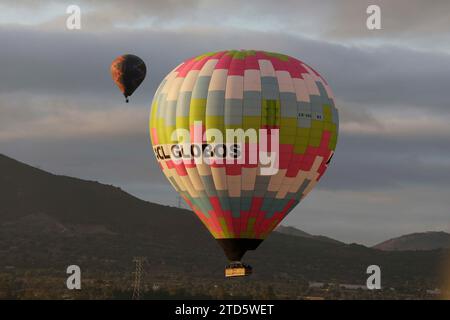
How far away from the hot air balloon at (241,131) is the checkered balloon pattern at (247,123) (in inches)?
2.7

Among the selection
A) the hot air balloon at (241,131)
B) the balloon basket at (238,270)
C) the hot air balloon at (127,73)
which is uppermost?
the hot air balloon at (127,73)

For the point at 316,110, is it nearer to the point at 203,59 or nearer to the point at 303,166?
the point at 303,166

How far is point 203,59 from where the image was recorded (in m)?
76.8

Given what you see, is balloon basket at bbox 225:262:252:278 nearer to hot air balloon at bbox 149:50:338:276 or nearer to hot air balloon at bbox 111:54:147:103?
hot air balloon at bbox 149:50:338:276

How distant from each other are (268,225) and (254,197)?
304 cm

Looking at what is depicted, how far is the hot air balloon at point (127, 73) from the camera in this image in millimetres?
99000

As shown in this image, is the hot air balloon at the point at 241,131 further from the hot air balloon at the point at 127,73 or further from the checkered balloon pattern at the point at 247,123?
the hot air balloon at the point at 127,73

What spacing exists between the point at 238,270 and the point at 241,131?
969cm

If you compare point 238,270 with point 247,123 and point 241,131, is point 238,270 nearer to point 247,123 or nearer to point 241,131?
point 241,131

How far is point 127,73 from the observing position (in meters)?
99.3

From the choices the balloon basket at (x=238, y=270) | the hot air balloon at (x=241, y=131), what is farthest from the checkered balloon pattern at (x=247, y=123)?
the balloon basket at (x=238, y=270)

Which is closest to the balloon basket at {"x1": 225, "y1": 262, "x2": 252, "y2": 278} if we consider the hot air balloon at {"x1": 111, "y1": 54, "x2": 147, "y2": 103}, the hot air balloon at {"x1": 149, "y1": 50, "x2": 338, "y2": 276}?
the hot air balloon at {"x1": 149, "y1": 50, "x2": 338, "y2": 276}

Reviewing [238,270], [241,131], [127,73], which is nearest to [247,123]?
[241,131]

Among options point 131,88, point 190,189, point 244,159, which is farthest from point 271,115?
point 131,88
